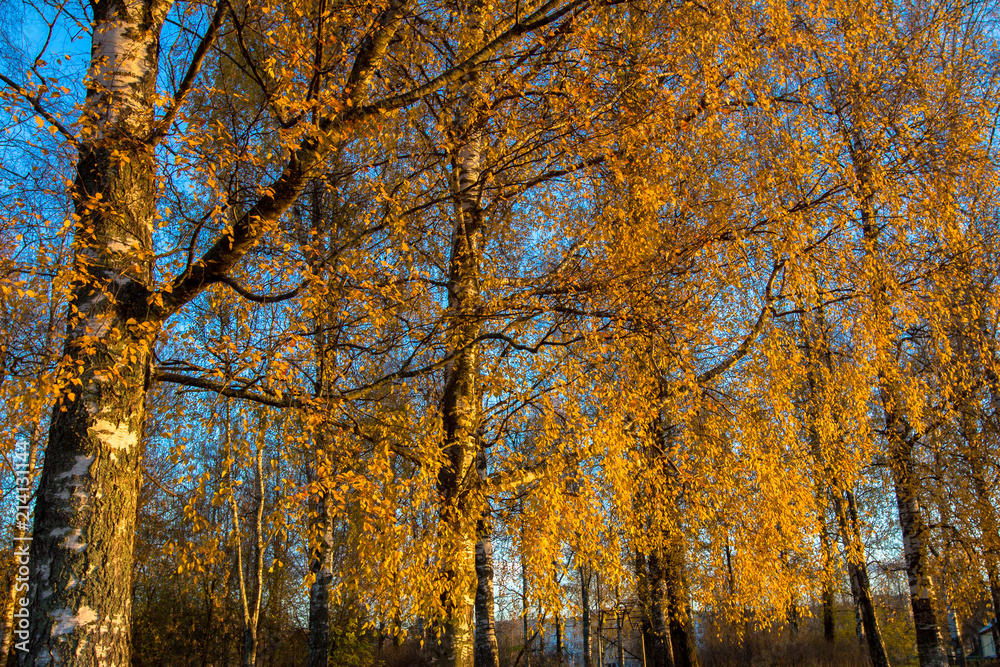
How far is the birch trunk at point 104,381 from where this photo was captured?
10.6ft

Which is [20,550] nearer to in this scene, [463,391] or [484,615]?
[484,615]

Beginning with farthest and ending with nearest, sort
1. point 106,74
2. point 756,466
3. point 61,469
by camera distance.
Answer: point 756,466, point 106,74, point 61,469

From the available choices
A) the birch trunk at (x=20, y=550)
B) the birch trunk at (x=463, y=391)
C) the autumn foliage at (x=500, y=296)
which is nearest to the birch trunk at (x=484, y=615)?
the autumn foliage at (x=500, y=296)

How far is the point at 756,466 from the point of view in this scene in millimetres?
6559

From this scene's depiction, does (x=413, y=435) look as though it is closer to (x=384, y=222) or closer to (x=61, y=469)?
(x=384, y=222)

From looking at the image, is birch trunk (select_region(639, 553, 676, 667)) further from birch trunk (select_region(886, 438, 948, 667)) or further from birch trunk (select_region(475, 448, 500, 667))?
birch trunk (select_region(475, 448, 500, 667))

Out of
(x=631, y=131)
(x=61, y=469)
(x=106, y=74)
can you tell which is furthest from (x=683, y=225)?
(x=61, y=469)

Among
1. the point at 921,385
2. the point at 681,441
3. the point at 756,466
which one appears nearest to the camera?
the point at 756,466

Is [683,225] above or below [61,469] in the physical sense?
above

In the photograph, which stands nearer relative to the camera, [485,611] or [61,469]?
[61,469]

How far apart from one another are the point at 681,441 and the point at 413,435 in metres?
4.00

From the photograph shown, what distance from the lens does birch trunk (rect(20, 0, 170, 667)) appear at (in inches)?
127

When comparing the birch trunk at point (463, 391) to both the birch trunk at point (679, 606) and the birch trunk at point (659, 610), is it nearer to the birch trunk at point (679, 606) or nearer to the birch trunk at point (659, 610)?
the birch trunk at point (679, 606)

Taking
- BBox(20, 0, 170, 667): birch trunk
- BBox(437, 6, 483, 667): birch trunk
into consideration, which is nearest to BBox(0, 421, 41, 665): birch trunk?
BBox(20, 0, 170, 667): birch trunk
